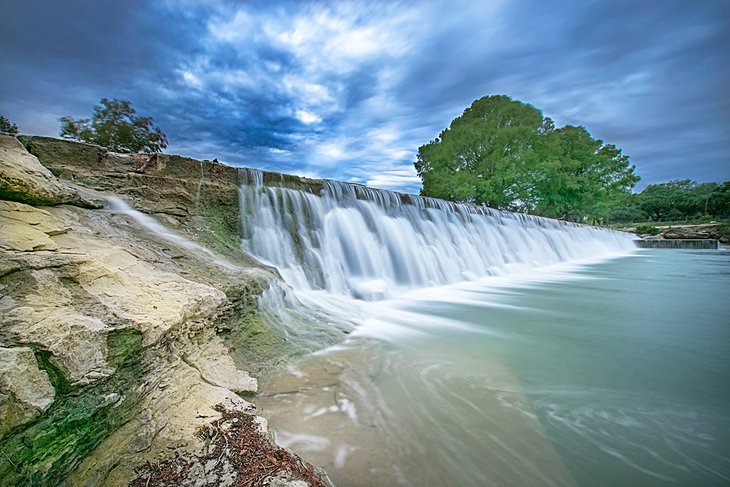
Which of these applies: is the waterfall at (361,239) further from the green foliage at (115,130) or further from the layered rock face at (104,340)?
the green foliage at (115,130)

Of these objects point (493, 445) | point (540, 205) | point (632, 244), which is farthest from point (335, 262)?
point (632, 244)

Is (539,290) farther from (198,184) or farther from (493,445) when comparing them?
(198,184)

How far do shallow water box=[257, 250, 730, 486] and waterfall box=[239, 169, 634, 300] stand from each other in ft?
4.62

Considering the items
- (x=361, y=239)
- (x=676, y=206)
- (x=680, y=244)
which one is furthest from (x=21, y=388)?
(x=676, y=206)

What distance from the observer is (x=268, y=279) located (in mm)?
3334

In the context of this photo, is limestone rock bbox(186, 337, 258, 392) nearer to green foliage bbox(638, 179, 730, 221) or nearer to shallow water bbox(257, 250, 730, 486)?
shallow water bbox(257, 250, 730, 486)

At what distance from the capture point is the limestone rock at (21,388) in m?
1.01

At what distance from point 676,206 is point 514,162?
151 ft

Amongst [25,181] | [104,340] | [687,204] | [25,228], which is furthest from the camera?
[687,204]

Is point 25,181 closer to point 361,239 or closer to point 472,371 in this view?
point 472,371

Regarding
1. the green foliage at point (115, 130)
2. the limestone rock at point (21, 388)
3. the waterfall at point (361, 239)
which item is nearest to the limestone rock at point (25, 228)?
the limestone rock at point (21, 388)

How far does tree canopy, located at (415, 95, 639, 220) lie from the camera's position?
23547mm

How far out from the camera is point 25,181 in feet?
7.02

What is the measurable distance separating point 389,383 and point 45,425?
182cm
